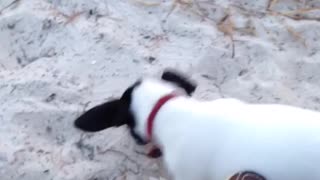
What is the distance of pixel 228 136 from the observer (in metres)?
1.76

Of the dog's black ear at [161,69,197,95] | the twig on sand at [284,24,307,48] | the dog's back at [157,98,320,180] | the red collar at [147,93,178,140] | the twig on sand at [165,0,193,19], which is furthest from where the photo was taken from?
the twig on sand at [165,0,193,19]

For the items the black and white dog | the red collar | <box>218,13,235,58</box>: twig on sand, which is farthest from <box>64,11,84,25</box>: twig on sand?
the red collar

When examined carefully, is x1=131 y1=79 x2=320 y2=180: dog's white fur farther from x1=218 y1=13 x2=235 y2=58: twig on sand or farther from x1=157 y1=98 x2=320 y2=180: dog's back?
x1=218 y1=13 x2=235 y2=58: twig on sand

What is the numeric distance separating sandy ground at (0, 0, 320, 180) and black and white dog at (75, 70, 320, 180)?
21 centimetres

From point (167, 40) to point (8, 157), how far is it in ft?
2.32

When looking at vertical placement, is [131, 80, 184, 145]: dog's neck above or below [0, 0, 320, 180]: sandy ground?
above

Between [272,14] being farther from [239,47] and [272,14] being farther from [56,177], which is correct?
[56,177]

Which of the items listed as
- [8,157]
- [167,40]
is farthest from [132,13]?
[8,157]

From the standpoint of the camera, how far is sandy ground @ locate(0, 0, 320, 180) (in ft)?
6.97

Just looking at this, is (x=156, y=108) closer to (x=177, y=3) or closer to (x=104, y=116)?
(x=104, y=116)

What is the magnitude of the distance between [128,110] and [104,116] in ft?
0.22

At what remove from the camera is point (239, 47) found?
244 cm

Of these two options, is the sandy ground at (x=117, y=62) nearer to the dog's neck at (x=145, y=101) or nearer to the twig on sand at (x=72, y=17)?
the twig on sand at (x=72, y=17)

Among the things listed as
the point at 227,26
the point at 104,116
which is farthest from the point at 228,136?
the point at 227,26
